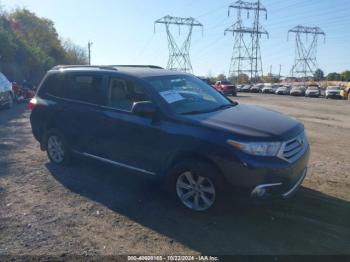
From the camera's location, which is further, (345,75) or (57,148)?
(345,75)

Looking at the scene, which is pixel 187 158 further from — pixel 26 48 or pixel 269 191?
pixel 26 48

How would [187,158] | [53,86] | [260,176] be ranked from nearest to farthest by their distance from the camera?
[260,176] → [187,158] → [53,86]

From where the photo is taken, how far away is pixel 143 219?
15.1 ft

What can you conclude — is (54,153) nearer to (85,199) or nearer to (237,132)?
(85,199)

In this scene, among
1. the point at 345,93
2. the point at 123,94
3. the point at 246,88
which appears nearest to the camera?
the point at 123,94

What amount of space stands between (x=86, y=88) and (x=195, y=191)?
258 centimetres

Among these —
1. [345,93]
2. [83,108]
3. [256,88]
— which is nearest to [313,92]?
[345,93]

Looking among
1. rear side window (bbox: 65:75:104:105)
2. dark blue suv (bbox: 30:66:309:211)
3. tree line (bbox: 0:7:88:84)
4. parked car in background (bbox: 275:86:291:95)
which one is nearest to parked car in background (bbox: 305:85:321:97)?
parked car in background (bbox: 275:86:291:95)

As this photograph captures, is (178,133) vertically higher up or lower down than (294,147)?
higher up

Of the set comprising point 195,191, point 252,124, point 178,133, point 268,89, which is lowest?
point 195,191

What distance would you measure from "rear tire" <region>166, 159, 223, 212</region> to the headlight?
41cm

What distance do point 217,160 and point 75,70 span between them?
3.23m

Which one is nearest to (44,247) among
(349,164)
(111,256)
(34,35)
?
(111,256)

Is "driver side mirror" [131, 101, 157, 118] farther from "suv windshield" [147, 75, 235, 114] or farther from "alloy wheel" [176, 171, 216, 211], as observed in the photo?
"alloy wheel" [176, 171, 216, 211]
